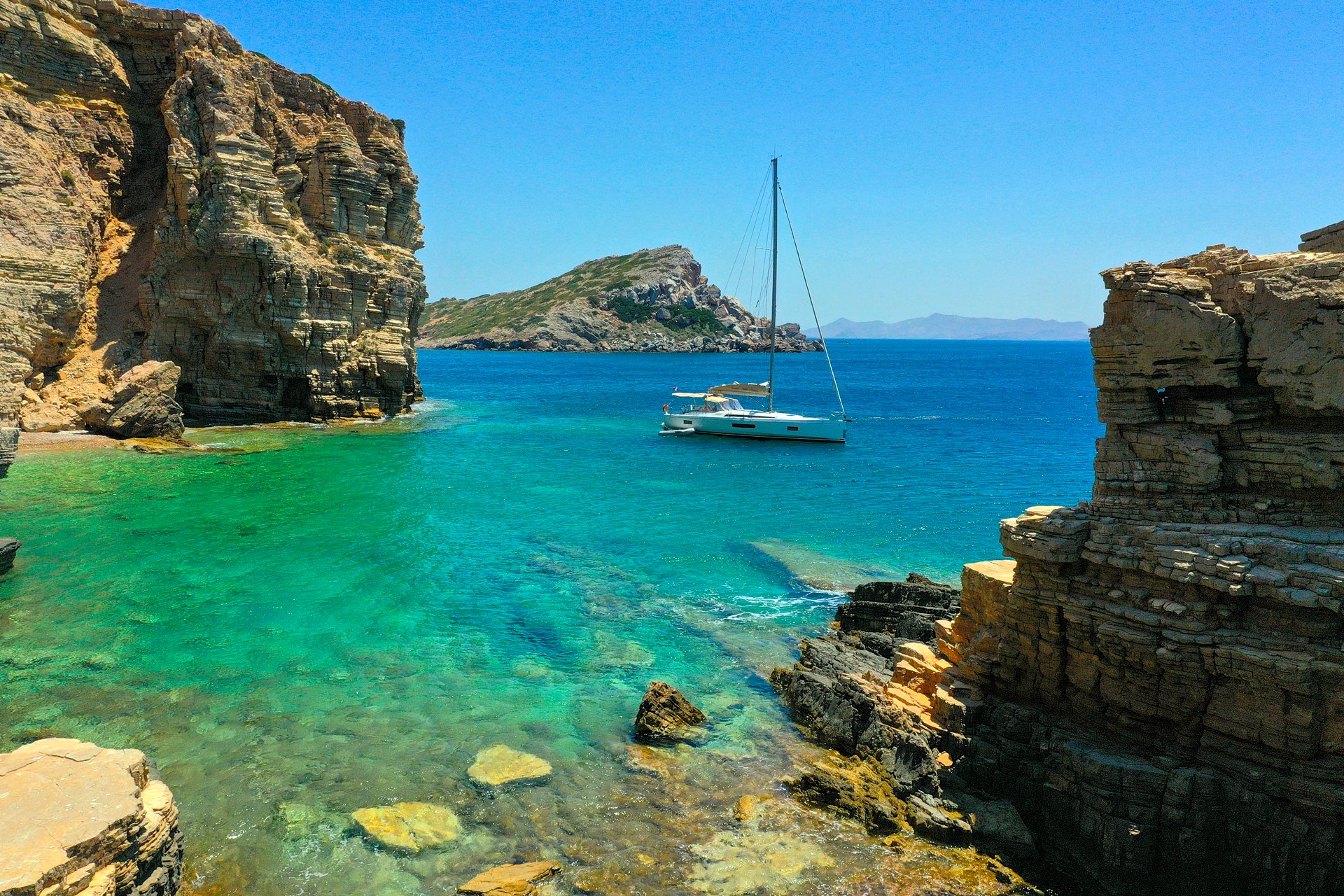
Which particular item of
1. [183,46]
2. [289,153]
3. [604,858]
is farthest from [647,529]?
[183,46]

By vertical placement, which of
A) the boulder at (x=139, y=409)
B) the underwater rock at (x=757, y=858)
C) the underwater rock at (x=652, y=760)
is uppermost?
the boulder at (x=139, y=409)

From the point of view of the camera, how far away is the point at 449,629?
18922mm

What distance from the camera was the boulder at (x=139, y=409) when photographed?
38.3 metres

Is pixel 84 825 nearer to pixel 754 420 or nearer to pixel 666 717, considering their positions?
pixel 666 717

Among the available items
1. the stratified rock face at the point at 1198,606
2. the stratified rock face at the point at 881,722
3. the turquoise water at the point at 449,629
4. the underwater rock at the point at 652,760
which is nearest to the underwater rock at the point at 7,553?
the turquoise water at the point at 449,629

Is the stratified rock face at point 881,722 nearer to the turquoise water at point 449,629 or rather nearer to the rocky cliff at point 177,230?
the turquoise water at point 449,629

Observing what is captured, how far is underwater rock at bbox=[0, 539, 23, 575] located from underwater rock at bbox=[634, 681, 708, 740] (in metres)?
17.5

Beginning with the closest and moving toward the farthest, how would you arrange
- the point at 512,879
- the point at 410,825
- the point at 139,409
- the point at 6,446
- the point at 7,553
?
the point at 512,879
the point at 410,825
the point at 7,553
the point at 6,446
the point at 139,409

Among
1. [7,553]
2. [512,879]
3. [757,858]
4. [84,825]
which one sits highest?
[84,825]

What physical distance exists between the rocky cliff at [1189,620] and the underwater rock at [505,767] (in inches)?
220

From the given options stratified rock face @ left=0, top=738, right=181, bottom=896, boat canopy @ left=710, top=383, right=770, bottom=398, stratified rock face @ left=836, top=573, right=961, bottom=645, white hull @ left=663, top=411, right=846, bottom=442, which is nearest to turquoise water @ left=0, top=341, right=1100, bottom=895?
stratified rock face @ left=836, top=573, right=961, bottom=645

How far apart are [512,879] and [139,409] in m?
38.1

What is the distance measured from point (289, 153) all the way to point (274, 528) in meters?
32.5

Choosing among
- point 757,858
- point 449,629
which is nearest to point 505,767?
point 757,858
